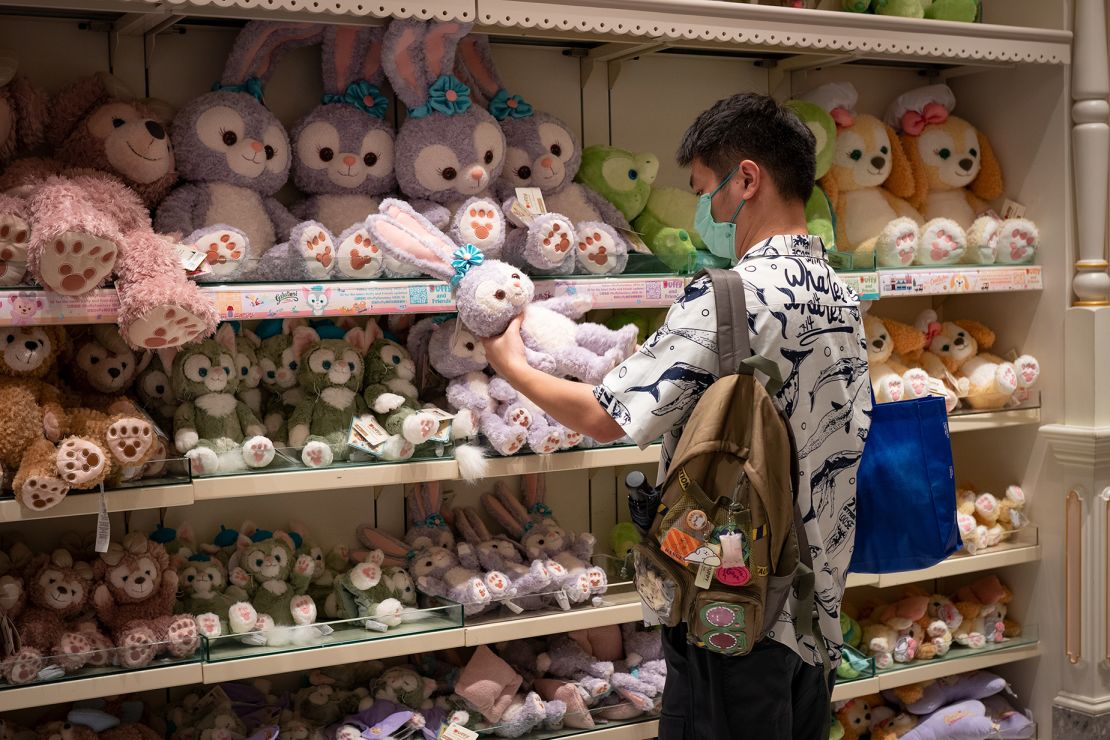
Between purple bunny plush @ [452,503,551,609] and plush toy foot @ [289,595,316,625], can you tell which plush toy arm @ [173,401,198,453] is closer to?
plush toy foot @ [289,595,316,625]

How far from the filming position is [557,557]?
267cm

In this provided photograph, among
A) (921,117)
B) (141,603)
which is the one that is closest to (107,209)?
(141,603)

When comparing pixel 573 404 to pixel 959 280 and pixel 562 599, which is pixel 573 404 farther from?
pixel 959 280

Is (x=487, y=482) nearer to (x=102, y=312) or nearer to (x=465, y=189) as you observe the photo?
(x=465, y=189)

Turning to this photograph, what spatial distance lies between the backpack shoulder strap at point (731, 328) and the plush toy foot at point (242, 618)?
3.99 ft

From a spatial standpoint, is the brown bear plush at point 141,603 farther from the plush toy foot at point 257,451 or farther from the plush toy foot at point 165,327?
the plush toy foot at point 165,327

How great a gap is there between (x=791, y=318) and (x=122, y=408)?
1.28 metres

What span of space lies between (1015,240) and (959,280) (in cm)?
26

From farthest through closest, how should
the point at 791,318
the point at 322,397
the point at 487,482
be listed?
the point at 487,482
the point at 322,397
the point at 791,318

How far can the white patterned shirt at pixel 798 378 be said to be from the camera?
167cm

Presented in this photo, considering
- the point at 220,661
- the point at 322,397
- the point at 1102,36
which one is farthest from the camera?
the point at 1102,36

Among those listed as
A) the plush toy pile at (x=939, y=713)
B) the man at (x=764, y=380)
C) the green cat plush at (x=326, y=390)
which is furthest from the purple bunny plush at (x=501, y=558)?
the plush toy pile at (x=939, y=713)

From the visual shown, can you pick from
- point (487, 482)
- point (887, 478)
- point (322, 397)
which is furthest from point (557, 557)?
point (887, 478)

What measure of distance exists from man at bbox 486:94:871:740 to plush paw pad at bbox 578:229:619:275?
687 mm
